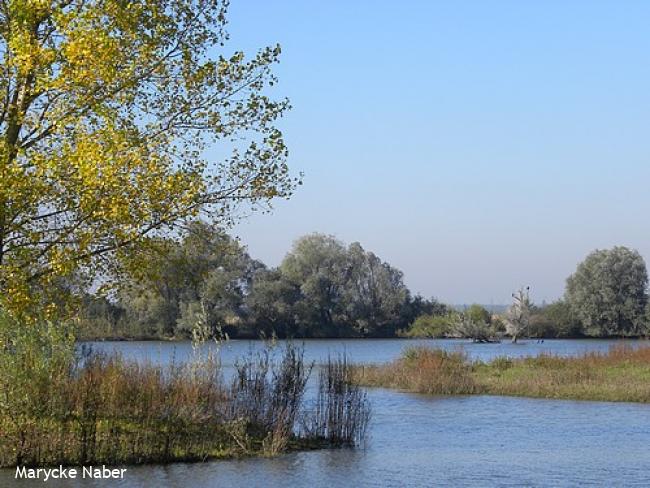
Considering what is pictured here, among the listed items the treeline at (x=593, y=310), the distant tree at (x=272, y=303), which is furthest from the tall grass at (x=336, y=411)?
the treeline at (x=593, y=310)

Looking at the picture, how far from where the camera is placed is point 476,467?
1958 centimetres

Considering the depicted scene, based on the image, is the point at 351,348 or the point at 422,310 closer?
the point at 351,348

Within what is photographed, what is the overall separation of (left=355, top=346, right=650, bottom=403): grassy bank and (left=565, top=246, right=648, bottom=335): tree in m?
45.3

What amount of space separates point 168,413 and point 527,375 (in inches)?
852

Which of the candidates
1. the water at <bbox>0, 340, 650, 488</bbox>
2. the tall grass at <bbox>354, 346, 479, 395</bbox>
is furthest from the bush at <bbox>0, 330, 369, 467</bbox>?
the tall grass at <bbox>354, 346, 479, 395</bbox>

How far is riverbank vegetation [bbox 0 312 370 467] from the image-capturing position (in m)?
17.2

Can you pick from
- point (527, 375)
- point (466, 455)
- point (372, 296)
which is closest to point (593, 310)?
point (372, 296)

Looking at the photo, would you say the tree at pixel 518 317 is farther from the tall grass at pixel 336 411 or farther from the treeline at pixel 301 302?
the tall grass at pixel 336 411

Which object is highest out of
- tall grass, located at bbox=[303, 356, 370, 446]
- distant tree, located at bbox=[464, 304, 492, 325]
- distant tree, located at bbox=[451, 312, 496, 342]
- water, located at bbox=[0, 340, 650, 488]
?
distant tree, located at bbox=[464, 304, 492, 325]

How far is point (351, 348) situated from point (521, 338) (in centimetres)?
1839

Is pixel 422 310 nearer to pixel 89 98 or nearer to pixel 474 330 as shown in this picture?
pixel 474 330

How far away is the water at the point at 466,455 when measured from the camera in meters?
17.5

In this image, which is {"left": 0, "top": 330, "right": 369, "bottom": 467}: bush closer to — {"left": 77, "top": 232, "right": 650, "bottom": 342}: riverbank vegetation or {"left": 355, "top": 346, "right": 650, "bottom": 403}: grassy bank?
{"left": 355, "top": 346, "right": 650, "bottom": 403}: grassy bank

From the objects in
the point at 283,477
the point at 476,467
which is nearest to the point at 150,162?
the point at 283,477
